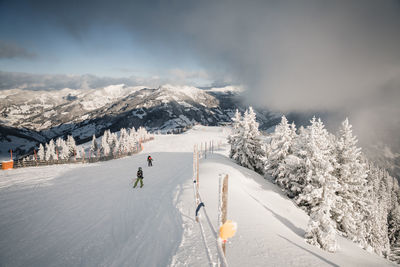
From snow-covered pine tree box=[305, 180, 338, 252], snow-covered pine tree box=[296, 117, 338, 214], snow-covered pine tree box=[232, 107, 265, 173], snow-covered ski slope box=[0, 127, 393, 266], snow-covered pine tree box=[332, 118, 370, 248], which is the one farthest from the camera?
snow-covered pine tree box=[232, 107, 265, 173]

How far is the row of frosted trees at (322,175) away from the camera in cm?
1361

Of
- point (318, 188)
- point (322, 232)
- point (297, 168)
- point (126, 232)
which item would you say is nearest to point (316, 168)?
point (318, 188)

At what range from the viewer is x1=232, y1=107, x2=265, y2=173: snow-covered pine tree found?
32.9 meters

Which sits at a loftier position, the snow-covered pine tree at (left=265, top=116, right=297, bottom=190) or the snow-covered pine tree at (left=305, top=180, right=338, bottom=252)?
the snow-covered pine tree at (left=265, top=116, right=297, bottom=190)

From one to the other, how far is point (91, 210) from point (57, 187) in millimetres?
7053

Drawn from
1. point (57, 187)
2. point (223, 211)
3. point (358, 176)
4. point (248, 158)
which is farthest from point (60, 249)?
point (248, 158)

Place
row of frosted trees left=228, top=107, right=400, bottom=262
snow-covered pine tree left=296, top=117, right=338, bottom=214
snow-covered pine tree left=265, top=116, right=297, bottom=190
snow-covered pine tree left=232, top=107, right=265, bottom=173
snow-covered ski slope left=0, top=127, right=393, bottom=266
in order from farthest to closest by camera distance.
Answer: snow-covered pine tree left=232, top=107, right=265, bottom=173 → snow-covered pine tree left=265, top=116, right=297, bottom=190 → snow-covered pine tree left=296, top=117, right=338, bottom=214 → row of frosted trees left=228, top=107, right=400, bottom=262 → snow-covered ski slope left=0, top=127, right=393, bottom=266

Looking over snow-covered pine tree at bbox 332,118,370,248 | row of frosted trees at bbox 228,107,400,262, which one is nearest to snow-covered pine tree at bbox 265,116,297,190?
row of frosted trees at bbox 228,107,400,262

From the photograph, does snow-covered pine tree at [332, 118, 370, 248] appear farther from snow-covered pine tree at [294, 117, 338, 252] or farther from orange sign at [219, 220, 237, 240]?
orange sign at [219, 220, 237, 240]

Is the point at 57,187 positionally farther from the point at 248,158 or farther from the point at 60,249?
the point at 248,158

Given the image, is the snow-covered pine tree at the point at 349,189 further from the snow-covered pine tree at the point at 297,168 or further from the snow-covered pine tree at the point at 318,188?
the snow-covered pine tree at the point at 297,168

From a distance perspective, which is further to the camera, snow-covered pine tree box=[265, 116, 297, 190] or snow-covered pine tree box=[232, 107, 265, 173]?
snow-covered pine tree box=[232, 107, 265, 173]

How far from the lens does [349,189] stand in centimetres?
2020

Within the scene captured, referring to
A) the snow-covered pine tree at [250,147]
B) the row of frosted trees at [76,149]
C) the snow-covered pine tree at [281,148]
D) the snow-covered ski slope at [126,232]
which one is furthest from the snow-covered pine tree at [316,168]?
the row of frosted trees at [76,149]
